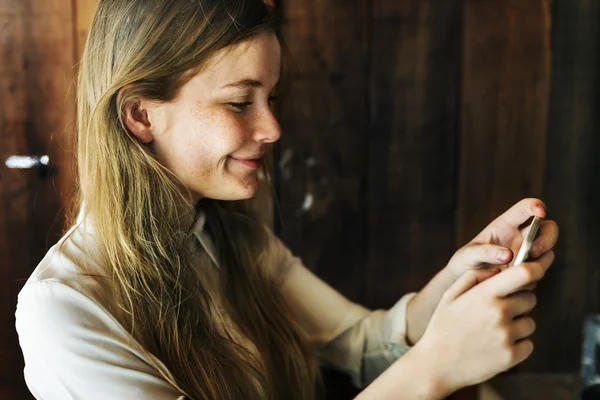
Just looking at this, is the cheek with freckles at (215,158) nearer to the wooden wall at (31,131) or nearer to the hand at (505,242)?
the wooden wall at (31,131)

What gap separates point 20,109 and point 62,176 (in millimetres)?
88

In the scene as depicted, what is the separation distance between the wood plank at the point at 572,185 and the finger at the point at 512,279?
46 centimetres

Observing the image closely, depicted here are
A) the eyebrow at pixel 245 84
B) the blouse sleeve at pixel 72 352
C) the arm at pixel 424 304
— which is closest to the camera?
the blouse sleeve at pixel 72 352

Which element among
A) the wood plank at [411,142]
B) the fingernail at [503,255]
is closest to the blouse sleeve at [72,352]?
the fingernail at [503,255]

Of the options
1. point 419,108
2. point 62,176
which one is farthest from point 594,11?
point 62,176

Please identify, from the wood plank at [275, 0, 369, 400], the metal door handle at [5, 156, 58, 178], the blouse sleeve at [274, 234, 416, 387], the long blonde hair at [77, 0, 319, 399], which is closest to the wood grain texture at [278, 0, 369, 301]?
the wood plank at [275, 0, 369, 400]

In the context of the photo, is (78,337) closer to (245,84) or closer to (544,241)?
(245,84)

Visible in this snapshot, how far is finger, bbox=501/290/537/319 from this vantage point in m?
0.63

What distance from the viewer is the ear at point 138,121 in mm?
689

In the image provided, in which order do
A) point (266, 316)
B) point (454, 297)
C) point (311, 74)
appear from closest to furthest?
point (454, 297)
point (266, 316)
point (311, 74)

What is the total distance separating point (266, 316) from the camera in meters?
A: 0.88

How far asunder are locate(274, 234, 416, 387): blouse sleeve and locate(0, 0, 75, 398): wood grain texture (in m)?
0.33

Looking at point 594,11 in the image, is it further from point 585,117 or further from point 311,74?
point 311,74

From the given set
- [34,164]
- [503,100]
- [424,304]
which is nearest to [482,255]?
[424,304]
